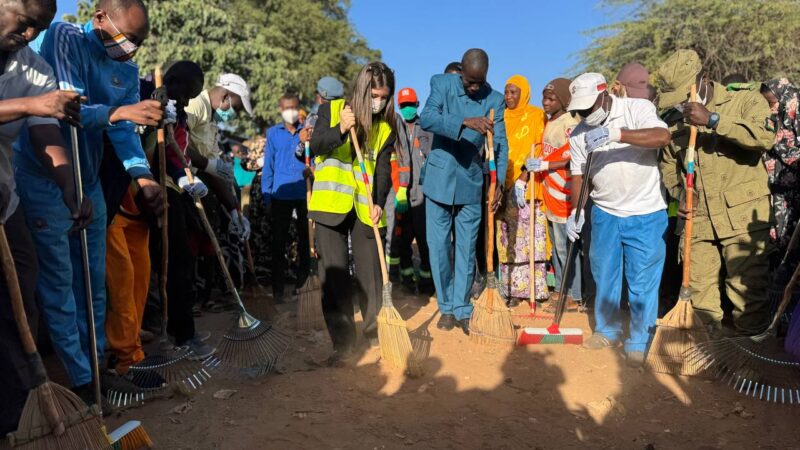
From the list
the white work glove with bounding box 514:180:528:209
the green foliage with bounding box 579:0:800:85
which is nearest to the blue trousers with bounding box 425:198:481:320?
the white work glove with bounding box 514:180:528:209

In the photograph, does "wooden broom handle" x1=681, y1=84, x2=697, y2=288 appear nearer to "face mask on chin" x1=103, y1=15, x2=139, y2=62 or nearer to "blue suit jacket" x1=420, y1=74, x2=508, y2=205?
"blue suit jacket" x1=420, y1=74, x2=508, y2=205

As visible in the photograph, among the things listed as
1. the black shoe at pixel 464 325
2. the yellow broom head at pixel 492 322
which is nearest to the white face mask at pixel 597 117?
the yellow broom head at pixel 492 322

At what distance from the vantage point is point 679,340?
4188mm

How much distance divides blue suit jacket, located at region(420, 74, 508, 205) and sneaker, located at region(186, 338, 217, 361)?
2.16 meters

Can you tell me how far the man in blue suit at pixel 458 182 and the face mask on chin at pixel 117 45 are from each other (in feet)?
7.52

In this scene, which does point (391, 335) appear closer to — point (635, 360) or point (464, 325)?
point (464, 325)

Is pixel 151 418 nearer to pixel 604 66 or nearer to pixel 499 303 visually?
pixel 499 303

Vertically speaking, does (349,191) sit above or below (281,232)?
above

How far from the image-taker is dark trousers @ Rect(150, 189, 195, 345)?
4336 millimetres

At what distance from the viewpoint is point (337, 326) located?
437 centimetres

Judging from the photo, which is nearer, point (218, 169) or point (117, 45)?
point (117, 45)

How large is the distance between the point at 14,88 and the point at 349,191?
2077 millimetres

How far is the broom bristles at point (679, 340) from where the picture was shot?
4160 mm

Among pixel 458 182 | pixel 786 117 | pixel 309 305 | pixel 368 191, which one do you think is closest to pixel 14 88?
pixel 368 191
